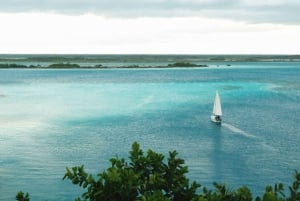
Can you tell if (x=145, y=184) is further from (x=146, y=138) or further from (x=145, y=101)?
(x=145, y=101)

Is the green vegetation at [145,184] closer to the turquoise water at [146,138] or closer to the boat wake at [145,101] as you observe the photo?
the turquoise water at [146,138]

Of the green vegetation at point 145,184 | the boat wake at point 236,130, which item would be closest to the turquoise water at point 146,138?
the boat wake at point 236,130

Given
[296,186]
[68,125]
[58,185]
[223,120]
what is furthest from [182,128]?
[296,186]

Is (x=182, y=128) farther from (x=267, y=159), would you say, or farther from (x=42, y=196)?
(x=42, y=196)

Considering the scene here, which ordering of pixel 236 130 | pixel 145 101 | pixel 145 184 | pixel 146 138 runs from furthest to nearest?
pixel 145 101 → pixel 236 130 → pixel 146 138 → pixel 145 184

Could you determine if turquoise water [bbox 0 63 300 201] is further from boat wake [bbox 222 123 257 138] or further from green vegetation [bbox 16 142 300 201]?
green vegetation [bbox 16 142 300 201]

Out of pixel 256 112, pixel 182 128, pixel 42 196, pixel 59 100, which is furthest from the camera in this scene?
pixel 59 100

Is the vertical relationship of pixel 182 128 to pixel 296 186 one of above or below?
below

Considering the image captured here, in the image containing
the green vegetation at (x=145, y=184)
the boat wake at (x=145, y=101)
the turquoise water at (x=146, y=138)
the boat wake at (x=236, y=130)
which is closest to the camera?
the green vegetation at (x=145, y=184)

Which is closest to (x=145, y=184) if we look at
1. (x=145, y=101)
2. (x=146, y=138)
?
(x=146, y=138)
